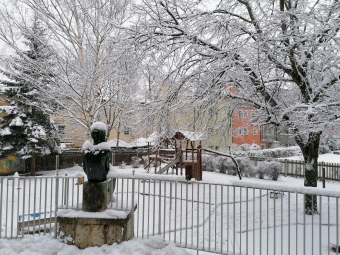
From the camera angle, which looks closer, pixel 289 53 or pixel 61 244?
pixel 61 244

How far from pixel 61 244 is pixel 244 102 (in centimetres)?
664

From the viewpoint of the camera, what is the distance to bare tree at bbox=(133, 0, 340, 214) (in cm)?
552

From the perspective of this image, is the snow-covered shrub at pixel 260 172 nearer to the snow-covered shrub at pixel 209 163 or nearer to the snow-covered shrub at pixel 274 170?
the snow-covered shrub at pixel 274 170

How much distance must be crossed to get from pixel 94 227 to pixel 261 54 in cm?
547

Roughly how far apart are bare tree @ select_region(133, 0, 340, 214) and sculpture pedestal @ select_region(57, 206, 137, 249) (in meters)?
4.00

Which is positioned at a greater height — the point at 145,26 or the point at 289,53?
the point at 145,26

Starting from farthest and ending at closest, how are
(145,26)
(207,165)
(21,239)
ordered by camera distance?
1. (207,165)
2. (145,26)
3. (21,239)

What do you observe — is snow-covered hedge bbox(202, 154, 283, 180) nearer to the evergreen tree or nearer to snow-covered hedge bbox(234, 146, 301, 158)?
snow-covered hedge bbox(234, 146, 301, 158)

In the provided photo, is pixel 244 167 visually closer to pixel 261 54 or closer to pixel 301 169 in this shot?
pixel 301 169

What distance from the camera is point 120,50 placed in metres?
7.20

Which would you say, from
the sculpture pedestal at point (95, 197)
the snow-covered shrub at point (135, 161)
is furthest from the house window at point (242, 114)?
the snow-covered shrub at point (135, 161)

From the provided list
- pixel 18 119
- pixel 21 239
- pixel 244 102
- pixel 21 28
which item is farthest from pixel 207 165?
pixel 21 239

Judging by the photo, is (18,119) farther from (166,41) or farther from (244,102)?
(244,102)

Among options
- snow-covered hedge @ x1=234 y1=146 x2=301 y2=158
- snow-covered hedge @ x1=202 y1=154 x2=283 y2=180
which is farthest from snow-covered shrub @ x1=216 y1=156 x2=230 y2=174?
snow-covered hedge @ x1=234 y1=146 x2=301 y2=158
